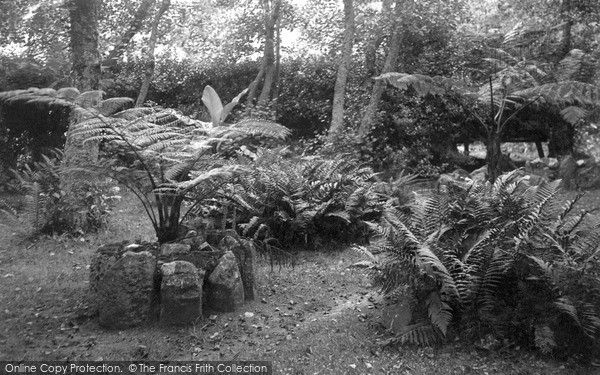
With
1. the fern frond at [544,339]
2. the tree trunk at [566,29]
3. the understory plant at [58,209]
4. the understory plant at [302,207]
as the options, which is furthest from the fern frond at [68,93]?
the tree trunk at [566,29]

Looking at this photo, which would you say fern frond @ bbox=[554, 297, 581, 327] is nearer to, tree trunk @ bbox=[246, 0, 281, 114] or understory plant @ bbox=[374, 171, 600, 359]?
understory plant @ bbox=[374, 171, 600, 359]

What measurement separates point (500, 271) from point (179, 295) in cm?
282

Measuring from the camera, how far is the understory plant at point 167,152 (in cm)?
471

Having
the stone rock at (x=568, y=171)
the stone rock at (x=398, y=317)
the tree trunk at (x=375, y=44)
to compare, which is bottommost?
the stone rock at (x=398, y=317)

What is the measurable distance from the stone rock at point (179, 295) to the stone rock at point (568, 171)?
1052cm

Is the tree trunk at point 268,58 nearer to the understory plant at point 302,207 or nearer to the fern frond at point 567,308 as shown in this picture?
the understory plant at point 302,207

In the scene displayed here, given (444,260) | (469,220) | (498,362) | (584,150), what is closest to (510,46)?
(584,150)

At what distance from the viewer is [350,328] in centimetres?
476

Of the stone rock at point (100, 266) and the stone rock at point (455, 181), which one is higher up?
the stone rock at point (455, 181)

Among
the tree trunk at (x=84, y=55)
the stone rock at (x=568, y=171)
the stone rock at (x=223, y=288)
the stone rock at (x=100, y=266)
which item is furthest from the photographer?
the stone rock at (x=568, y=171)

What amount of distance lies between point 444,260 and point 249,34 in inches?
512

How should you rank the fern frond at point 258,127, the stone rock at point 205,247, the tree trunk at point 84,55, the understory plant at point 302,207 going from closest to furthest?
the fern frond at point 258,127
the stone rock at point 205,247
the understory plant at point 302,207
the tree trunk at point 84,55

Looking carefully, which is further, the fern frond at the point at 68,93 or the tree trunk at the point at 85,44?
the tree trunk at the point at 85,44

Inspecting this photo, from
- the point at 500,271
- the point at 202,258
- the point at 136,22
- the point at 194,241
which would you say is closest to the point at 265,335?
the point at 202,258
